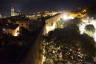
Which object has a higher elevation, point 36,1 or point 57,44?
point 36,1

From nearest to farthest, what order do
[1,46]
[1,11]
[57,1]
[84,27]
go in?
1. [1,46]
2. [84,27]
3. [1,11]
4. [57,1]

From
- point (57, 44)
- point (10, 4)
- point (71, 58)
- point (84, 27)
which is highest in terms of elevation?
point (10, 4)

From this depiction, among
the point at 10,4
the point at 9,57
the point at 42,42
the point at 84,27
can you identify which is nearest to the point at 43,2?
the point at 10,4

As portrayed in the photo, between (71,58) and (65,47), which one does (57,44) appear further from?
(71,58)

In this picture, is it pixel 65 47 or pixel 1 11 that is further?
pixel 1 11

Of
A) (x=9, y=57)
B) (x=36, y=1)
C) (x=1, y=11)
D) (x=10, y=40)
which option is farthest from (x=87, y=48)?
(x=36, y=1)

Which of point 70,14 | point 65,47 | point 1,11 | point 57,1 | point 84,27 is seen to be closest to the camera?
point 65,47

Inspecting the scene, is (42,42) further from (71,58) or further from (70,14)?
(70,14)

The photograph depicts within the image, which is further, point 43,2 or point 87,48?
point 43,2

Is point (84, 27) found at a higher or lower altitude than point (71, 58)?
higher
